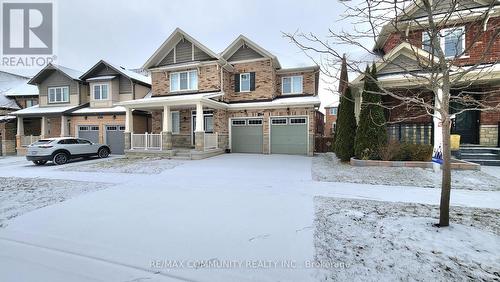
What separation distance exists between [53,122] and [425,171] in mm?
24735

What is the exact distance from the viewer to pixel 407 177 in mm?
7652

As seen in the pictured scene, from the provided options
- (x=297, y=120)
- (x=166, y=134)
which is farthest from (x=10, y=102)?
(x=297, y=120)

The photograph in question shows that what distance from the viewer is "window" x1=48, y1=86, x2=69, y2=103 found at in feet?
63.5

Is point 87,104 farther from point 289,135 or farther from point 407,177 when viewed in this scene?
point 407,177

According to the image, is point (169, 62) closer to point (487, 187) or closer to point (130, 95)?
point (130, 95)

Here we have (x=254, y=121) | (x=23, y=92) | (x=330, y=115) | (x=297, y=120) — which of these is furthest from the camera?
(x=330, y=115)

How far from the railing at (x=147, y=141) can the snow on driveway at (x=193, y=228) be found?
7829 mm

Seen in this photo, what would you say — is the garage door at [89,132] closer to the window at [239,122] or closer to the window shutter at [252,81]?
the window at [239,122]

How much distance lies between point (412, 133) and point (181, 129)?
1360 cm

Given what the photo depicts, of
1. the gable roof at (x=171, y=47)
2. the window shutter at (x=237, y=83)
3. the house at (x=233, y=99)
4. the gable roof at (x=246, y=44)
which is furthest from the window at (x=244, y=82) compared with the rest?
the gable roof at (x=171, y=47)

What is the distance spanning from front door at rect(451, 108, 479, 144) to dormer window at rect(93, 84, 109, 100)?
22.0 m

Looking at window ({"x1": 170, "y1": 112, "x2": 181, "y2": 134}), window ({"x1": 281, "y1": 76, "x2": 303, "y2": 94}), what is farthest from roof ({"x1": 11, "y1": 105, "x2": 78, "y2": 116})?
window ({"x1": 281, "y1": 76, "x2": 303, "y2": 94})

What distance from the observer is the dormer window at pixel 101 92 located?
18172mm

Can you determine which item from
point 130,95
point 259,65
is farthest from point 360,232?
point 130,95
